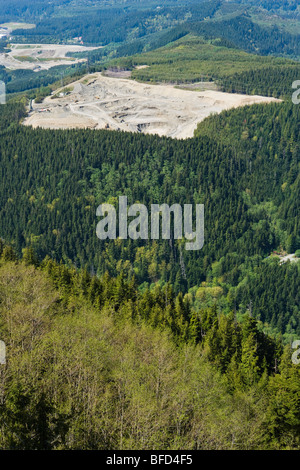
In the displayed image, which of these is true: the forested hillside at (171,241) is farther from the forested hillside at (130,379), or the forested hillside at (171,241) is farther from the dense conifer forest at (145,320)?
the forested hillside at (130,379)

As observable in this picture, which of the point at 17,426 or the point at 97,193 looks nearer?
the point at 17,426

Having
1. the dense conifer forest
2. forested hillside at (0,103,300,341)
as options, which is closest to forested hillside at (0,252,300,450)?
the dense conifer forest

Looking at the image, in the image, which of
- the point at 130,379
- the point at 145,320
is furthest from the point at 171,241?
the point at 130,379

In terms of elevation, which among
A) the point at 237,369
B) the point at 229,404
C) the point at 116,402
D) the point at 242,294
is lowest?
the point at 242,294

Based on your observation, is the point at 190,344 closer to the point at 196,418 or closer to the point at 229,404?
the point at 229,404

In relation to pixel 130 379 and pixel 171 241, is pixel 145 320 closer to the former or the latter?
pixel 130 379

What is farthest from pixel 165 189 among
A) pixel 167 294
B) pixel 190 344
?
pixel 190 344

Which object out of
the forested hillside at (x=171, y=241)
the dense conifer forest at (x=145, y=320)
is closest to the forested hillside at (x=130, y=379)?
the dense conifer forest at (x=145, y=320)

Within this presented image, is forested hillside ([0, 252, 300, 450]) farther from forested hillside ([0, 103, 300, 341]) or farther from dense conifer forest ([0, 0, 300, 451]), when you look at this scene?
forested hillside ([0, 103, 300, 341])
